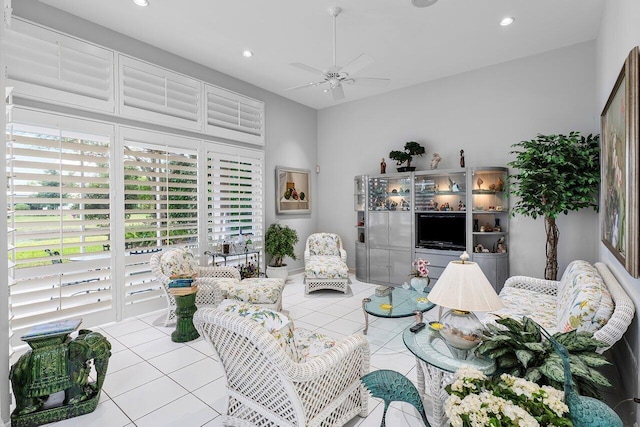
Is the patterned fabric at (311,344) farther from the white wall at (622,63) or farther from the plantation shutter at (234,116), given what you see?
the plantation shutter at (234,116)

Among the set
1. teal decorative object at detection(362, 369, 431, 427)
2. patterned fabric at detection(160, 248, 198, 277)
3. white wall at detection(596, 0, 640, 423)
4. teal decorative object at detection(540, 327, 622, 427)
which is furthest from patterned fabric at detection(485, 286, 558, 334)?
patterned fabric at detection(160, 248, 198, 277)

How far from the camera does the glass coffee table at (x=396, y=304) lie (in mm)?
3162

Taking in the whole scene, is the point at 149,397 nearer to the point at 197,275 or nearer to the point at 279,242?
the point at 197,275

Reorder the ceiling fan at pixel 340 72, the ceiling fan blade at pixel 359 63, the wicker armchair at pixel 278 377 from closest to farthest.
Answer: the wicker armchair at pixel 278 377, the ceiling fan blade at pixel 359 63, the ceiling fan at pixel 340 72

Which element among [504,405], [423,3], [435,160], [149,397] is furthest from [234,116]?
[504,405]

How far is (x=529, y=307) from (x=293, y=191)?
14.7ft

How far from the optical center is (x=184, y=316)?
3438 mm

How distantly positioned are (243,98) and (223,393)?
4514 millimetres

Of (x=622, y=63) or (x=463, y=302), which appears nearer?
(x=463, y=302)

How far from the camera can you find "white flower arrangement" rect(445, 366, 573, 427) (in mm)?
875

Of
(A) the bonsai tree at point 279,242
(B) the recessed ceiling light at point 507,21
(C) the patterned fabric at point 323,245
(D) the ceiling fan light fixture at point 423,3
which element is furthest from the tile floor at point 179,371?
(B) the recessed ceiling light at point 507,21

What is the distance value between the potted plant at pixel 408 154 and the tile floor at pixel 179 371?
2.48 meters

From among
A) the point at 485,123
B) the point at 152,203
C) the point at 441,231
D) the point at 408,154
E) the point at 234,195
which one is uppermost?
the point at 485,123

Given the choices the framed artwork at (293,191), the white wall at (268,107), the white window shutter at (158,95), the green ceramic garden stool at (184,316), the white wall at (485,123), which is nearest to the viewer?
the green ceramic garden stool at (184,316)
